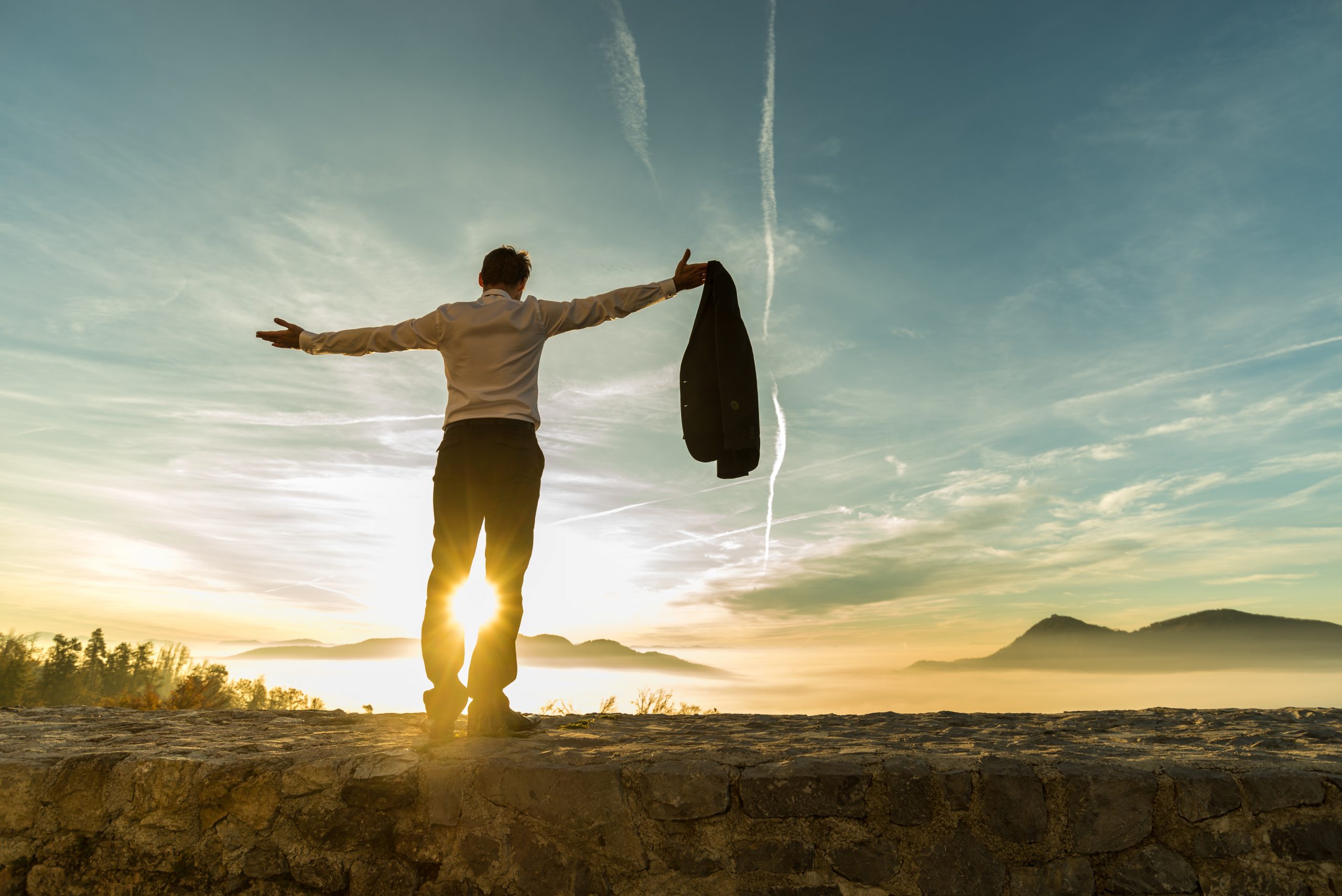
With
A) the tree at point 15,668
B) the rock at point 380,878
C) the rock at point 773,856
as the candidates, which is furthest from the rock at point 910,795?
the tree at point 15,668

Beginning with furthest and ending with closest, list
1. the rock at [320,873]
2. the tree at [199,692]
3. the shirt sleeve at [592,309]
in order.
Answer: the tree at [199,692], the shirt sleeve at [592,309], the rock at [320,873]

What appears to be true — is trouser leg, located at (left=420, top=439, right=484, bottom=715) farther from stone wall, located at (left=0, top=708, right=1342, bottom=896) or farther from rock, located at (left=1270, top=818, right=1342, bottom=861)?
rock, located at (left=1270, top=818, right=1342, bottom=861)

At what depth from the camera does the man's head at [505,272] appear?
4508 mm

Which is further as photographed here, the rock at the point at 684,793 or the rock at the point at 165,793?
the rock at the point at 165,793

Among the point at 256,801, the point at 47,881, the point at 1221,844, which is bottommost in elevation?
the point at 47,881

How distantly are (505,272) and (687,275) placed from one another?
3.70 feet

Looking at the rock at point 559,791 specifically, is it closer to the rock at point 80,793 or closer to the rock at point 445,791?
the rock at point 445,791

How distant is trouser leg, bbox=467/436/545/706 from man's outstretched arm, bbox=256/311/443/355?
2.98 ft

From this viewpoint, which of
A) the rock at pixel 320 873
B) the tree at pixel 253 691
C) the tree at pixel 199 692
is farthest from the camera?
the tree at pixel 253 691

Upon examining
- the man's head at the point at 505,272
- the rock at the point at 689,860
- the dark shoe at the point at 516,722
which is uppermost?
the man's head at the point at 505,272

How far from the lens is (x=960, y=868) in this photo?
10.00 ft

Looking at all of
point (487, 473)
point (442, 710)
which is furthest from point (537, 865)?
point (487, 473)

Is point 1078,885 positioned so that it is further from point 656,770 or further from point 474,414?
point 474,414

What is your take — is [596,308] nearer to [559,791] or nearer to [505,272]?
[505,272]
